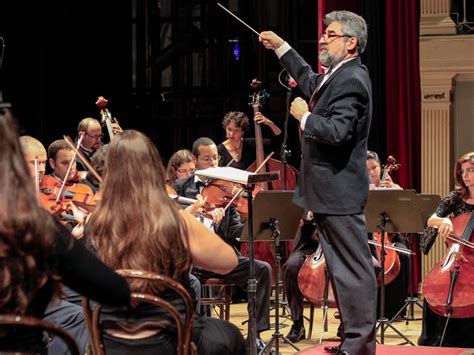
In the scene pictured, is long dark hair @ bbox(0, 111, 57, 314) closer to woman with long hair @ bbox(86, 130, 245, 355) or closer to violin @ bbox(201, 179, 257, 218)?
woman with long hair @ bbox(86, 130, 245, 355)

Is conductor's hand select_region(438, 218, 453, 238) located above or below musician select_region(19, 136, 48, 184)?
below

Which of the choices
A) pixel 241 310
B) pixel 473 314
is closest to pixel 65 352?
pixel 473 314

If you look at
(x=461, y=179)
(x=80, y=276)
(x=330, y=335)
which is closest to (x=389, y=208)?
(x=461, y=179)

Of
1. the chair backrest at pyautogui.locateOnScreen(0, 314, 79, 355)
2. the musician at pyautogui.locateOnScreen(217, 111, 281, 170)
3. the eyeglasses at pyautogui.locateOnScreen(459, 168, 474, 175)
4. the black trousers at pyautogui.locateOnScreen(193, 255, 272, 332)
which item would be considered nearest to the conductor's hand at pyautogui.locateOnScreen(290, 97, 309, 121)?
the black trousers at pyautogui.locateOnScreen(193, 255, 272, 332)

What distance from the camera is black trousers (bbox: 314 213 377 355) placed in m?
3.33

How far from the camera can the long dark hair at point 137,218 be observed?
233 centimetres

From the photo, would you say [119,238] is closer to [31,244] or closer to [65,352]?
[31,244]

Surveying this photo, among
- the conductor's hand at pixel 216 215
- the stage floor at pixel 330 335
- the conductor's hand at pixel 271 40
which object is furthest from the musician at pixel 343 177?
the conductor's hand at pixel 216 215

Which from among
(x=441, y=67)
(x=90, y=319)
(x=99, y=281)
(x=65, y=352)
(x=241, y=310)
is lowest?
(x=241, y=310)

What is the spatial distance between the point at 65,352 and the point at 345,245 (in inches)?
42.6

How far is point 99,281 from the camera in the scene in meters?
1.79

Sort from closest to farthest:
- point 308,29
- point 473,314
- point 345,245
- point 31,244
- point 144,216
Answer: point 31,244, point 144,216, point 345,245, point 473,314, point 308,29

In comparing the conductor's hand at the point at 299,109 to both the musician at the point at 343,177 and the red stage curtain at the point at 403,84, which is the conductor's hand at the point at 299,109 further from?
the red stage curtain at the point at 403,84

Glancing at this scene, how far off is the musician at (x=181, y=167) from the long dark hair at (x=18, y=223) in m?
3.69
